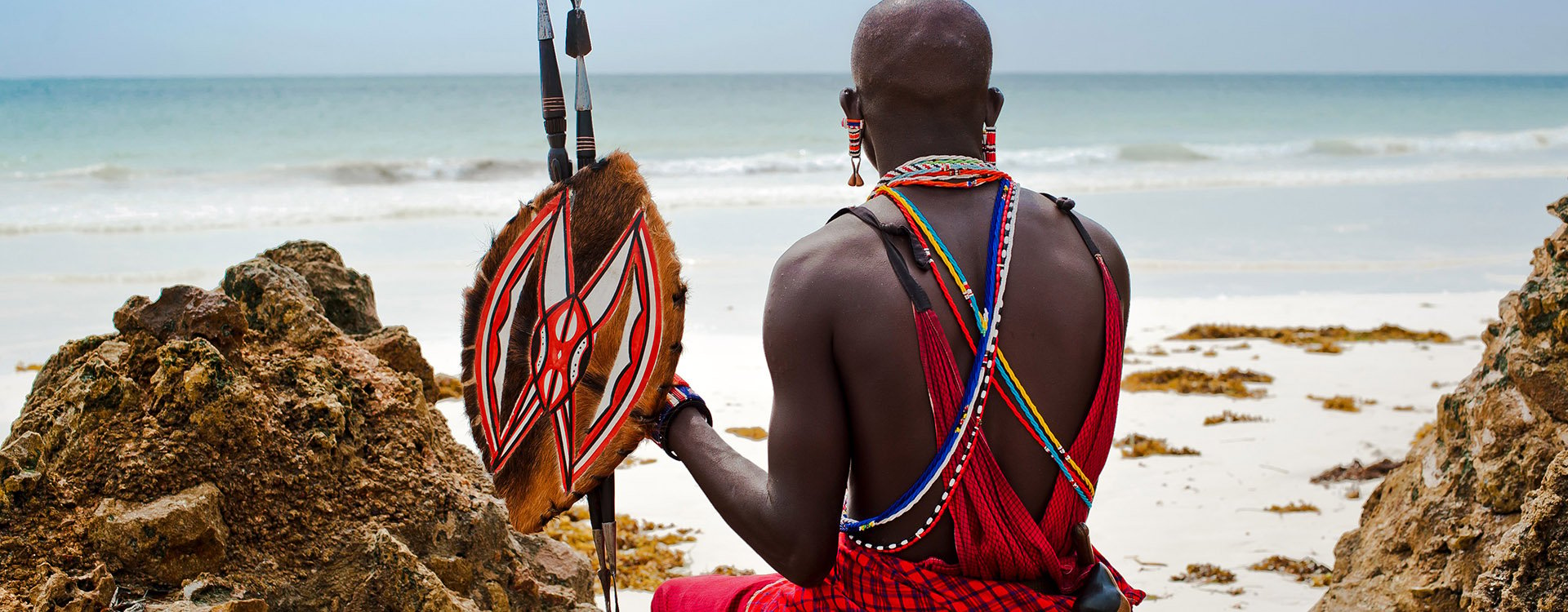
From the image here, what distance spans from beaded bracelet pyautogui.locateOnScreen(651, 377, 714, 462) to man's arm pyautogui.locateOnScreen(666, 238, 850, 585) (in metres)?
0.23

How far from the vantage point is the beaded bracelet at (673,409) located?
2033 millimetres


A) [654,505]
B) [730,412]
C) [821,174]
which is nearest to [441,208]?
[821,174]

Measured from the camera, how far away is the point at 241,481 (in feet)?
7.82

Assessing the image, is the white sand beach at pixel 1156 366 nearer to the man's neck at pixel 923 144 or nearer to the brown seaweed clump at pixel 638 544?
the brown seaweed clump at pixel 638 544

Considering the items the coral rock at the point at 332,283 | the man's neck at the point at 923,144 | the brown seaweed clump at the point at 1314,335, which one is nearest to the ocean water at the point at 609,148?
the brown seaweed clump at the point at 1314,335

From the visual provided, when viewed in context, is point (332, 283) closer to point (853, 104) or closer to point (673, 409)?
point (673, 409)

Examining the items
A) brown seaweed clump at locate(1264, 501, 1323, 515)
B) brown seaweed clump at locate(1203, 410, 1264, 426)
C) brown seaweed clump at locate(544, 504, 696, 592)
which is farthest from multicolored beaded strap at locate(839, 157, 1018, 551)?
brown seaweed clump at locate(1203, 410, 1264, 426)

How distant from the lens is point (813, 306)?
1.74 meters

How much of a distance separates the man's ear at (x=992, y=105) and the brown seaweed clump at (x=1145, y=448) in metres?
3.93

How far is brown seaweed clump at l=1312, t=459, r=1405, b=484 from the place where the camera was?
512 centimetres

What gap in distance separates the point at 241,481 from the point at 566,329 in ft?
2.69

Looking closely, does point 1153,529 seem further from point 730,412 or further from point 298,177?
point 298,177

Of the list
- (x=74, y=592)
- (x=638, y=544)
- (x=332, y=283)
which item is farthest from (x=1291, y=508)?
(x=74, y=592)

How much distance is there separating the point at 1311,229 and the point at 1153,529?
10703 mm
